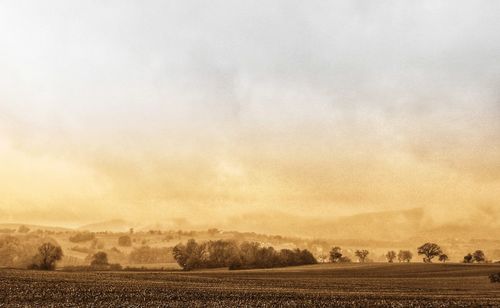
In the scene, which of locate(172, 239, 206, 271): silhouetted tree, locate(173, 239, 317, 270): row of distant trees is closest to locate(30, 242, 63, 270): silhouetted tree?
locate(172, 239, 206, 271): silhouetted tree

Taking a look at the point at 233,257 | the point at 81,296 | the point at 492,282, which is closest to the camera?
the point at 81,296

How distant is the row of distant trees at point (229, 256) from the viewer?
562 ft

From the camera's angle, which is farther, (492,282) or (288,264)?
(288,264)

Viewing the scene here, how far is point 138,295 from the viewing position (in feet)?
201

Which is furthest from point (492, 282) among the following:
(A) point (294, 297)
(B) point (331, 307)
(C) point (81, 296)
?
(C) point (81, 296)

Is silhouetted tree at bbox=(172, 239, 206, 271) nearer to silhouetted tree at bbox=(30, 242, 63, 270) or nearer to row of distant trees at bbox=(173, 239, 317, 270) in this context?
row of distant trees at bbox=(173, 239, 317, 270)

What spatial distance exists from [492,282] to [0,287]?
92.7 metres

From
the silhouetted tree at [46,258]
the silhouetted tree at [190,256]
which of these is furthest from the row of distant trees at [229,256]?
the silhouetted tree at [46,258]

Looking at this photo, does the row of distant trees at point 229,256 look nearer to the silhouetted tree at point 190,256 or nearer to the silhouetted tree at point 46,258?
the silhouetted tree at point 190,256

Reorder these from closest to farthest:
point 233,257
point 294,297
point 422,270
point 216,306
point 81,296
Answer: point 216,306, point 81,296, point 294,297, point 422,270, point 233,257

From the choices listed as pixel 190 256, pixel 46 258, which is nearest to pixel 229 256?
pixel 190 256

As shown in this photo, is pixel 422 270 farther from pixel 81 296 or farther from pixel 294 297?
pixel 81 296

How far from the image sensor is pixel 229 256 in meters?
174

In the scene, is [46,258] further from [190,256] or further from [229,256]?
[229,256]
